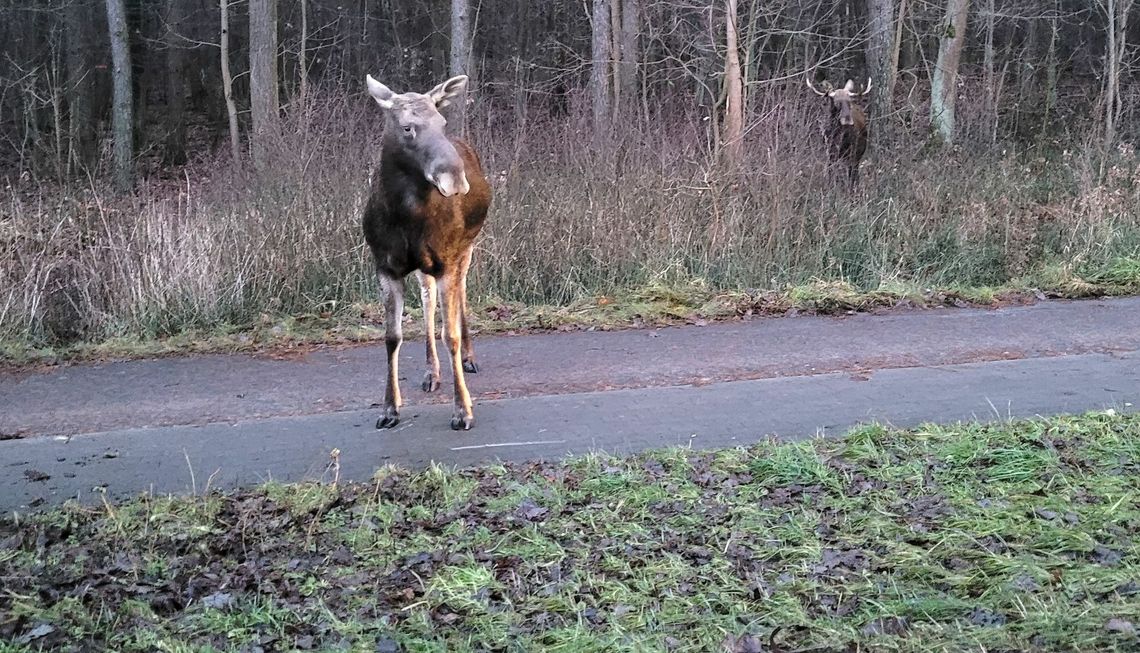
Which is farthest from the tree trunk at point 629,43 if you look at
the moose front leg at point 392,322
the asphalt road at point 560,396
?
the moose front leg at point 392,322

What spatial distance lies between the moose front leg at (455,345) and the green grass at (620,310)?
7.93 feet

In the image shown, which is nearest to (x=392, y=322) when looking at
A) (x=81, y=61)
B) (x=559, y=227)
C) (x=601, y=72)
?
(x=559, y=227)

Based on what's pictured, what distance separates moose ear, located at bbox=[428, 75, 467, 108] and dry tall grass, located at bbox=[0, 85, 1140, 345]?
398cm

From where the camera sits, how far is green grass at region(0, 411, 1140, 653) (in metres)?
3.93

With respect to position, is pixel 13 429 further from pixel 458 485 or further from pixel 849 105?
pixel 849 105

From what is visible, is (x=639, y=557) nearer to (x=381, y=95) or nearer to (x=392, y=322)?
(x=392, y=322)

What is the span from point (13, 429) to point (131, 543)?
9.01ft

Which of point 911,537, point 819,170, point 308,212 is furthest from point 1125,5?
point 911,537

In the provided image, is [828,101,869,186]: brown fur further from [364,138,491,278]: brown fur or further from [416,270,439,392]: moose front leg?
[364,138,491,278]: brown fur

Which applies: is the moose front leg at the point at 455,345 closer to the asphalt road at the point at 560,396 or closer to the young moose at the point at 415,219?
the young moose at the point at 415,219

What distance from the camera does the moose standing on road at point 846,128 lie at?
1397cm

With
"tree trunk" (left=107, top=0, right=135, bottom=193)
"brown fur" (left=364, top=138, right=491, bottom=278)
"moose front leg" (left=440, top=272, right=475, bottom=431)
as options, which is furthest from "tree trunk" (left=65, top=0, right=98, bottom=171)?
"moose front leg" (left=440, top=272, right=475, bottom=431)

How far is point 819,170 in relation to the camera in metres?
12.5

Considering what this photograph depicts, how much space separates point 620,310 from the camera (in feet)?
32.9
